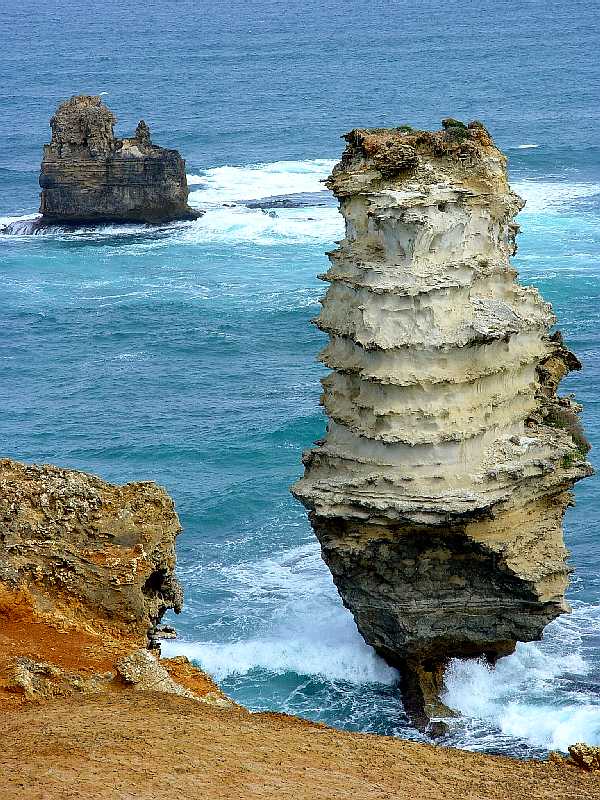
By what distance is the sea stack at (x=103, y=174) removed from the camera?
84.4m

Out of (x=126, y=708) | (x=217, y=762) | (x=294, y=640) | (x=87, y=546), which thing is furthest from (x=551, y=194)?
(x=217, y=762)

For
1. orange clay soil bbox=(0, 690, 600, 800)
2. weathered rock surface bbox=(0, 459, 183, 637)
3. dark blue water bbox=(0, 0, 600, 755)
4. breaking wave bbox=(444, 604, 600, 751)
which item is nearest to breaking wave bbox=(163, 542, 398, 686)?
dark blue water bbox=(0, 0, 600, 755)

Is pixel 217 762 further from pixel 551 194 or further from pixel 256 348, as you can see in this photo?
pixel 551 194

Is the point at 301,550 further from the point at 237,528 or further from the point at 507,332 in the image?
the point at 507,332

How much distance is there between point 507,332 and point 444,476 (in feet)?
10.5

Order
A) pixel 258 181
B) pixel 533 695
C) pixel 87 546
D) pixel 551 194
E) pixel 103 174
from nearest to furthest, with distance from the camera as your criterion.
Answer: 1. pixel 87 546
2. pixel 533 695
3. pixel 103 174
4. pixel 551 194
5. pixel 258 181

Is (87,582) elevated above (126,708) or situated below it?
above

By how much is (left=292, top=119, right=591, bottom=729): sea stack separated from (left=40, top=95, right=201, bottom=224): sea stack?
53486 millimetres

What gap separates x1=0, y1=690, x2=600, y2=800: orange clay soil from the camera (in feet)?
58.4

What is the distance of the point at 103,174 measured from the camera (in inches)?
3366

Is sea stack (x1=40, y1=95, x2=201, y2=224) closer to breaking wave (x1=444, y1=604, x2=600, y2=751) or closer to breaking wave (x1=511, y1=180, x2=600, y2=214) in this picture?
breaking wave (x1=511, y1=180, x2=600, y2=214)

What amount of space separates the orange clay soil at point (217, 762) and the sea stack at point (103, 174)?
217 ft

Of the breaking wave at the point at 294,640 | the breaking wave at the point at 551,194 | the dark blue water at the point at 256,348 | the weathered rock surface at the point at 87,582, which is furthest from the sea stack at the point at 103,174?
the weathered rock surface at the point at 87,582

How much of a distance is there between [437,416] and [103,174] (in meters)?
57.1
